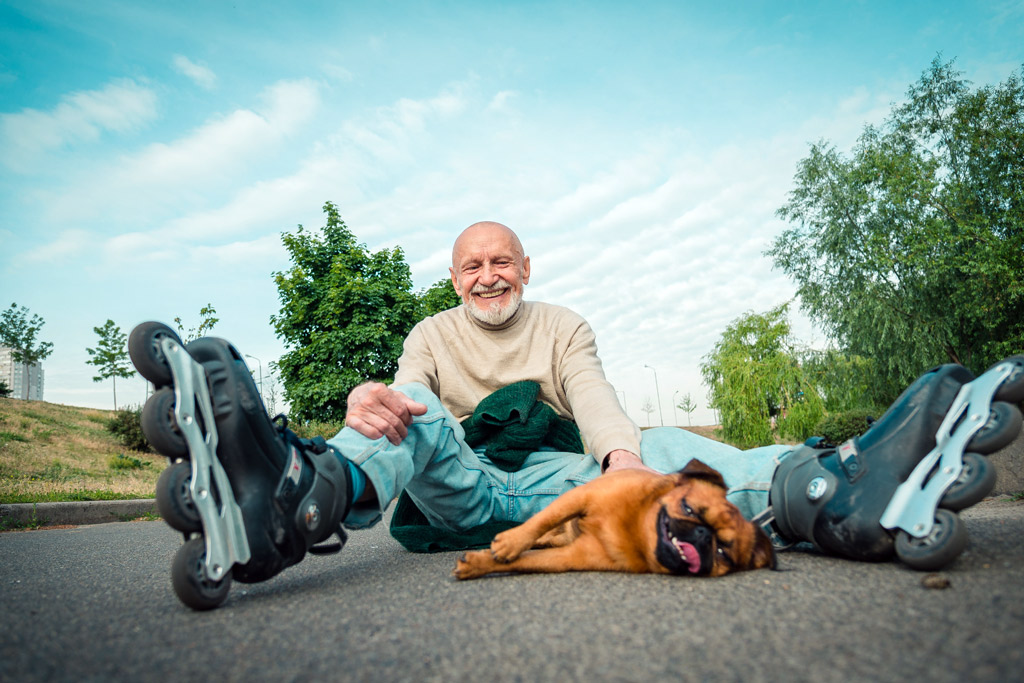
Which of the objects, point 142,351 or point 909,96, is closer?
point 142,351

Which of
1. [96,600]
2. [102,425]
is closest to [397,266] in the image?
[102,425]

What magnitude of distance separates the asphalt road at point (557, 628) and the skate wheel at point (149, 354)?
655 millimetres

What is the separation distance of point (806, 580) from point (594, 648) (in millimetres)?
857

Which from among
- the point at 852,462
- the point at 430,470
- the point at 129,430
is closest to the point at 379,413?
the point at 430,470

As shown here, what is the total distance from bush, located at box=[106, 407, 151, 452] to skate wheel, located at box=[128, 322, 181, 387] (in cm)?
1664

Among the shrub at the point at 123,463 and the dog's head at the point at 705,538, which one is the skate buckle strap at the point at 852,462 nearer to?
the dog's head at the point at 705,538

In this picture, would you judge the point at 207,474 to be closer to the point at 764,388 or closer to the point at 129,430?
the point at 129,430

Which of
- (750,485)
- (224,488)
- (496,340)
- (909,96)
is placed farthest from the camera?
(909,96)

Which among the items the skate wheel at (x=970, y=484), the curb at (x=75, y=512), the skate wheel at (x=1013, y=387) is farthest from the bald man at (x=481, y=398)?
the curb at (x=75, y=512)

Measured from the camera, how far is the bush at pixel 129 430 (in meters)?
16.0

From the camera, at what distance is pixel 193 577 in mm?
1703

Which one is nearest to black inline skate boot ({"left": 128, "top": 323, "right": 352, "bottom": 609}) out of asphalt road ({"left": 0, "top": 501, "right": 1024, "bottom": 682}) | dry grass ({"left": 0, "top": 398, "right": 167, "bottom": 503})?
asphalt road ({"left": 0, "top": 501, "right": 1024, "bottom": 682})

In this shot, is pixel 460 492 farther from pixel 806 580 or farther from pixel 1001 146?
pixel 1001 146

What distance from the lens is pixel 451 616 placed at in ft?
5.48
